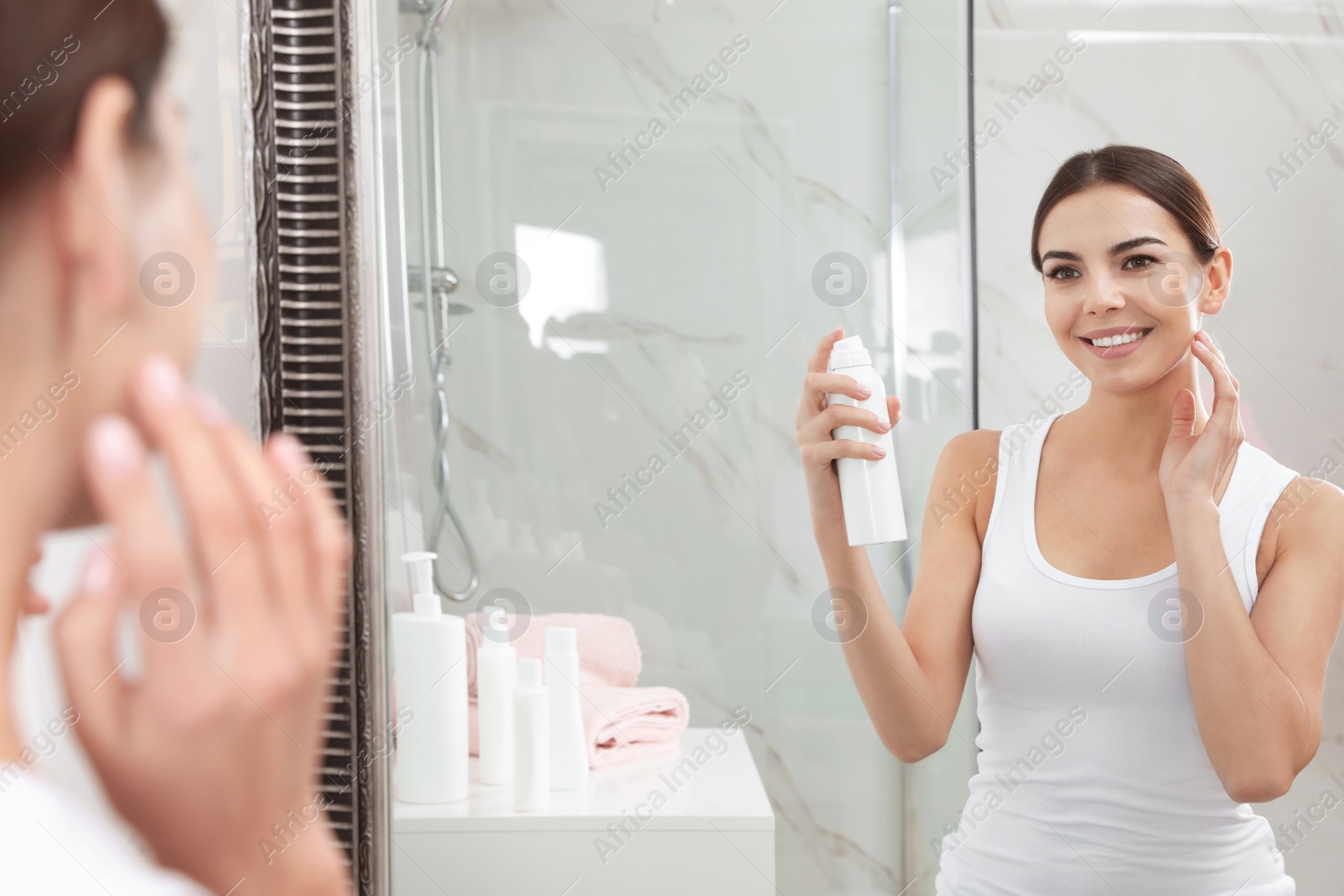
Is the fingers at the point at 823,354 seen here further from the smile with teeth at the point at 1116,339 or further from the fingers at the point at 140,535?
the fingers at the point at 140,535

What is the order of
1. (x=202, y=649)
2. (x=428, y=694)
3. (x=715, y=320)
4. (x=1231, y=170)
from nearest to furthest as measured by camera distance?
(x=202, y=649), (x=428, y=694), (x=1231, y=170), (x=715, y=320)

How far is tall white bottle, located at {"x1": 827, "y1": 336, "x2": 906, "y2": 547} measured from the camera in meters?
0.55

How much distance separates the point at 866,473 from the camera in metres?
0.55

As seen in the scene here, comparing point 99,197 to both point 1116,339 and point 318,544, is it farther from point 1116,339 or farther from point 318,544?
point 1116,339

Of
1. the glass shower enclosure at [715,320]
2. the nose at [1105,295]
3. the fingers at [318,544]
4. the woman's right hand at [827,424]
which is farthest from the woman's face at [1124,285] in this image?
the fingers at [318,544]

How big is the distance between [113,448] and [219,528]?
0.04 m

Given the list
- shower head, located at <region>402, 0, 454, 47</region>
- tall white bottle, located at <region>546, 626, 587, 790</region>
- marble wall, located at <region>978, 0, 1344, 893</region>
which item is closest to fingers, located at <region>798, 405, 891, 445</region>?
tall white bottle, located at <region>546, 626, 587, 790</region>

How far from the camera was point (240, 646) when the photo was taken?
0.27m

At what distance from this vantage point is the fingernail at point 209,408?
30cm

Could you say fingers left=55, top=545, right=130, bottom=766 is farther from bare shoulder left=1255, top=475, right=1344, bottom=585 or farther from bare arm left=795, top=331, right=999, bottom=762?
bare shoulder left=1255, top=475, right=1344, bottom=585

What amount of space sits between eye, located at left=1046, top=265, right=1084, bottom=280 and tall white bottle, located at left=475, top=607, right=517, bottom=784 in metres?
0.49

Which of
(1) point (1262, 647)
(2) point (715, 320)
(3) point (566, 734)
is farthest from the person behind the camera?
(2) point (715, 320)

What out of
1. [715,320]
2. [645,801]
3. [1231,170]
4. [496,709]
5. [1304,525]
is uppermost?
[1231,170]

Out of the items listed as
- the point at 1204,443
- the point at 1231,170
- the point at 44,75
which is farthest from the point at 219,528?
the point at 1231,170
